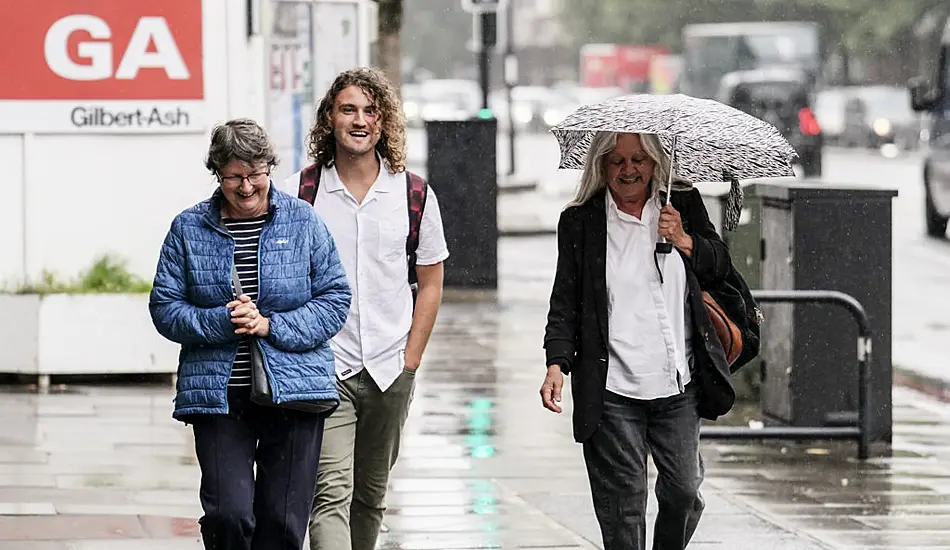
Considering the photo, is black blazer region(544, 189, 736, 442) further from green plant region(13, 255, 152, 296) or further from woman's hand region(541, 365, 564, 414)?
green plant region(13, 255, 152, 296)

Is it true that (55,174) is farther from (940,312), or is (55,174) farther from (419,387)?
(940,312)

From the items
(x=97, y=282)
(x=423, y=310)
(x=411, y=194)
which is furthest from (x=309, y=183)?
(x=97, y=282)

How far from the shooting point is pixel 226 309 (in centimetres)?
527

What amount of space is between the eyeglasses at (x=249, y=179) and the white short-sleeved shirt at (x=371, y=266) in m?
0.51

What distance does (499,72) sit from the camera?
11538cm

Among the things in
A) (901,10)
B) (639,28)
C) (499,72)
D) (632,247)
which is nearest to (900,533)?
(632,247)

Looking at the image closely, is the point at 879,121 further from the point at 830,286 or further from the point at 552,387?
the point at 552,387

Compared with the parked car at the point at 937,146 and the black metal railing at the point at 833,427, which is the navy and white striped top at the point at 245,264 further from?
the parked car at the point at 937,146

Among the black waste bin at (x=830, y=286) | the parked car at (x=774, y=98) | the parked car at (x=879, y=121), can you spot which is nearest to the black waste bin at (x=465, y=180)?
the black waste bin at (x=830, y=286)

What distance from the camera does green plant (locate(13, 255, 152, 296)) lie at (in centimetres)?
1104

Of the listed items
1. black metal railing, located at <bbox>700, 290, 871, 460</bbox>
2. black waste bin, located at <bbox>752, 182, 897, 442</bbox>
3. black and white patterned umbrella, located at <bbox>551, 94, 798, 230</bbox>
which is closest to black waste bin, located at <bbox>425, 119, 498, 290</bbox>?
black waste bin, located at <bbox>752, 182, 897, 442</bbox>

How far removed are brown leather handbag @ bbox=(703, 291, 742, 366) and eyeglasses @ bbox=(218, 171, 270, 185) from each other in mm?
1385

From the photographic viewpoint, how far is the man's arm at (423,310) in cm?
594

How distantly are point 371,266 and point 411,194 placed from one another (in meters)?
0.27
